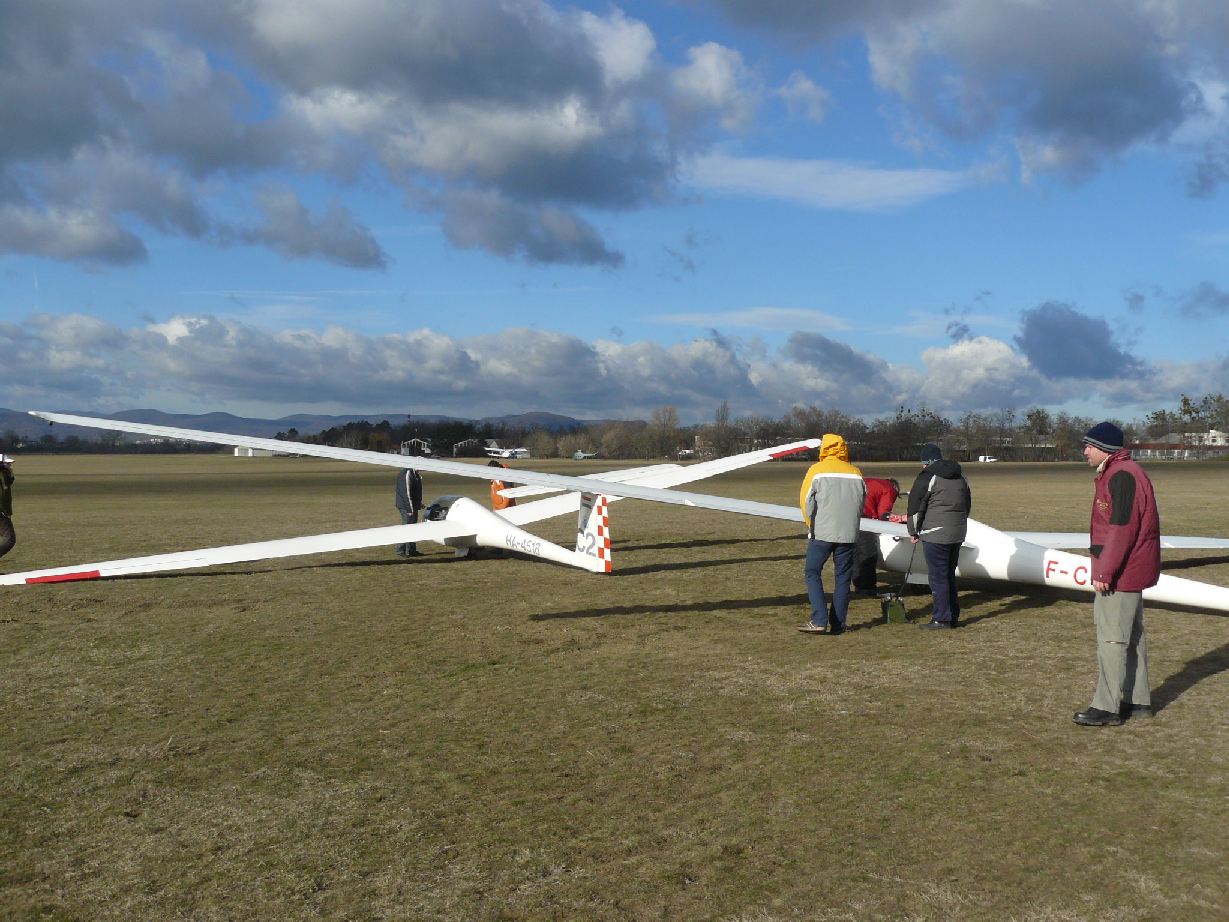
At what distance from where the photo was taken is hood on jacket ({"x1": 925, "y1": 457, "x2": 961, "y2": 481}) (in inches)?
374

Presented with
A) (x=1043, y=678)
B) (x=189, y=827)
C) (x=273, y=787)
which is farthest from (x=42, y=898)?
(x=1043, y=678)

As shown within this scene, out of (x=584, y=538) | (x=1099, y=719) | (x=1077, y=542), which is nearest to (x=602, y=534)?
(x=584, y=538)

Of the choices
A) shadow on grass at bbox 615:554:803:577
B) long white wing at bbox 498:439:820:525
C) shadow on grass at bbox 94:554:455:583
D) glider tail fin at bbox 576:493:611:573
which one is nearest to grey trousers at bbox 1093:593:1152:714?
glider tail fin at bbox 576:493:611:573

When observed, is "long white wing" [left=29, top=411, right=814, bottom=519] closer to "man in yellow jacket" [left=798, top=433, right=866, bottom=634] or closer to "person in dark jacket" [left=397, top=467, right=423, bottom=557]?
"man in yellow jacket" [left=798, top=433, right=866, bottom=634]

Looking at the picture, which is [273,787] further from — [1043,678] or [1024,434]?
[1024,434]

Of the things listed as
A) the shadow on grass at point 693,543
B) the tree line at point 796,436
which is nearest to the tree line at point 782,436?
the tree line at point 796,436

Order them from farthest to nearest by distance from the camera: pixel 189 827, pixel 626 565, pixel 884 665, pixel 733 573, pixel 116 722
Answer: pixel 626 565
pixel 733 573
pixel 884 665
pixel 116 722
pixel 189 827

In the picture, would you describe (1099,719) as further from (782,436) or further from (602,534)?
(782,436)

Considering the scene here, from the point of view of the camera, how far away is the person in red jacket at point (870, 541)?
1195cm

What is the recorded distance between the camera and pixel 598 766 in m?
5.39

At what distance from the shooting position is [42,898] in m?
3.84

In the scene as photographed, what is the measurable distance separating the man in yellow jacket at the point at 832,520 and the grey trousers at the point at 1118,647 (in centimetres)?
308

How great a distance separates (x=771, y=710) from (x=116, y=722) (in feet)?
15.5

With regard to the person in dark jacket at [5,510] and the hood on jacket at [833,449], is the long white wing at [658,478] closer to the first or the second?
the hood on jacket at [833,449]
